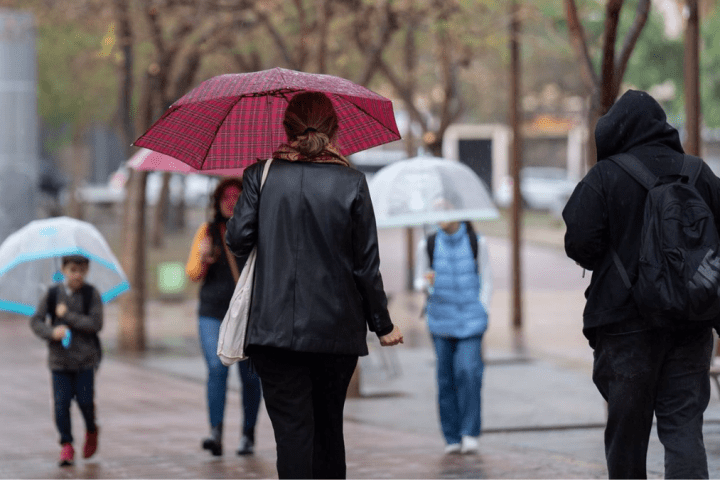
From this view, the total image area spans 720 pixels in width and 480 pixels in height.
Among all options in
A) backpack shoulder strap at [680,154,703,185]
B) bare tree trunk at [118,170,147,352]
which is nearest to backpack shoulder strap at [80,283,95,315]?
backpack shoulder strap at [680,154,703,185]

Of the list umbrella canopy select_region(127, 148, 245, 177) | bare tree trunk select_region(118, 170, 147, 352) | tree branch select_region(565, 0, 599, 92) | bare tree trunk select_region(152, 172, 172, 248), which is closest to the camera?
umbrella canopy select_region(127, 148, 245, 177)

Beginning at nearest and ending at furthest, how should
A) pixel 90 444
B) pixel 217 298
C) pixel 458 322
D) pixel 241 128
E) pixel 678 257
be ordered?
pixel 678 257 → pixel 241 128 → pixel 90 444 → pixel 217 298 → pixel 458 322

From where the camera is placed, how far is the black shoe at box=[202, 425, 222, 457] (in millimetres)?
7871

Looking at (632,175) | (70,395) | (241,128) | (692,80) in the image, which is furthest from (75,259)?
→ (692,80)

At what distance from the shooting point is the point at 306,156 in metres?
4.83

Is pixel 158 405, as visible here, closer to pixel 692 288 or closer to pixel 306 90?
pixel 306 90

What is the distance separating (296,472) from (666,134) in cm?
196

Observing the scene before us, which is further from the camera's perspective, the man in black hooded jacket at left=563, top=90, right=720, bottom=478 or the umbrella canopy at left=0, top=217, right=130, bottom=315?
the umbrella canopy at left=0, top=217, right=130, bottom=315

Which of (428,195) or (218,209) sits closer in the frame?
(218,209)

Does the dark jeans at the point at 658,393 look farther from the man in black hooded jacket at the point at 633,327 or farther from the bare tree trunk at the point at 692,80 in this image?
the bare tree trunk at the point at 692,80

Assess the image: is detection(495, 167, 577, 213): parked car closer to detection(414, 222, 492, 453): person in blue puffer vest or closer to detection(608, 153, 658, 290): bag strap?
detection(414, 222, 492, 453): person in blue puffer vest

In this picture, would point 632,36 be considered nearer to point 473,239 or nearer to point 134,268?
point 473,239

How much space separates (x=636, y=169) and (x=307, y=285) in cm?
135

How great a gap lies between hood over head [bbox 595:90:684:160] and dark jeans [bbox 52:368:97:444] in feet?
12.7
